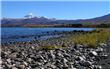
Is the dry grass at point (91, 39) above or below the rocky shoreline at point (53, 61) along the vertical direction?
below

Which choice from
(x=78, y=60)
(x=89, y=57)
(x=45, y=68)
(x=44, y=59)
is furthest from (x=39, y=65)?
(x=89, y=57)

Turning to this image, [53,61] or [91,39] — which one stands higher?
[53,61]

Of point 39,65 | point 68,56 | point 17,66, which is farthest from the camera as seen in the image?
point 68,56

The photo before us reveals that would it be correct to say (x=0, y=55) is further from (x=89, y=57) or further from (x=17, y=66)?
(x=89, y=57)

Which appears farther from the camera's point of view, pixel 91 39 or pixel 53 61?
pixel 91 39

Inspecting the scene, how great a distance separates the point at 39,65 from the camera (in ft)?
44.8

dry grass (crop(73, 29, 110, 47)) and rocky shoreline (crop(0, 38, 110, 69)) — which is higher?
rocky shoreline (crop(0, 38, 110, 69))

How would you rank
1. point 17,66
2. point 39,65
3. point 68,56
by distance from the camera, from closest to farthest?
point 17,66, point 39,65, point 68,56

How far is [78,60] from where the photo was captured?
15633 mm

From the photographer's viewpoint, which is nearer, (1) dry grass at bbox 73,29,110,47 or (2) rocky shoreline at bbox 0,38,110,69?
(2) rocky shoreline at bbox 0,38,110,69

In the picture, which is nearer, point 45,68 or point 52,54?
point 45,68

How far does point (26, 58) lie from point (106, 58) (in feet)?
15.1

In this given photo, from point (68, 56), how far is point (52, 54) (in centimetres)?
88

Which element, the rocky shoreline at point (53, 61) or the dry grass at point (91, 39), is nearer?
the rocky shoreline at point (53, 61)
